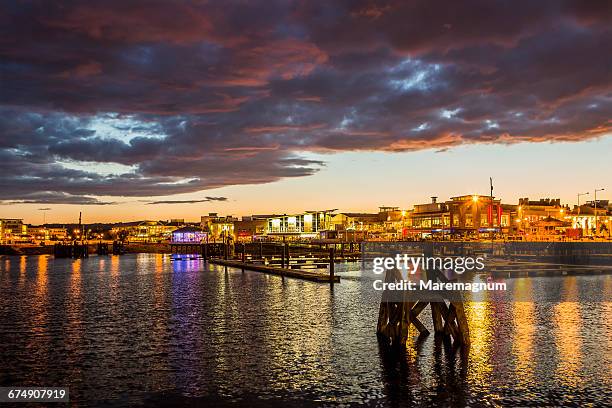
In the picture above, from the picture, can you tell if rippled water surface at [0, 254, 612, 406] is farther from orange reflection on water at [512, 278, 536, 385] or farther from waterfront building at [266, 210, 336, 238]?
waterfront building at [266, 210, 336, 238]

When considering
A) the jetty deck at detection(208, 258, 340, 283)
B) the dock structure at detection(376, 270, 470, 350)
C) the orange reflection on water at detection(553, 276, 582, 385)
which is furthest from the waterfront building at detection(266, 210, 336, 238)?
the dock structure at detection(376, 270, 470, 350)

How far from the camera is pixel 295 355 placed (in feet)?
68.1

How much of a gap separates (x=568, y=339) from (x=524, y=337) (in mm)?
1625

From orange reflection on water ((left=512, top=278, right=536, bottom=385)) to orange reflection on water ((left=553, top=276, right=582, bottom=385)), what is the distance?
934mm

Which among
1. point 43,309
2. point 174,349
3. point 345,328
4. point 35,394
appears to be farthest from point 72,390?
point 43,309

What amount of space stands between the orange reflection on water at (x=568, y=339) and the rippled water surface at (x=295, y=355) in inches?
2.0

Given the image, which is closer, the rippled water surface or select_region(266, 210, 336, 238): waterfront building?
the rippled water surface

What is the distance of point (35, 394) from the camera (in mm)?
16219

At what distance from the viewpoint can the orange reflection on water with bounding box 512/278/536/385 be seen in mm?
17953

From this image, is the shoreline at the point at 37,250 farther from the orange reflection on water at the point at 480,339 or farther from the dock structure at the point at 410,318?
the dock structure at the point at 410,318

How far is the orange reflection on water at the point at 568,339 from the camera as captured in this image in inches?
695

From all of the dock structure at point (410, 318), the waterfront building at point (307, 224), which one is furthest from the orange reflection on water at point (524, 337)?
the waterfront building at point (307, 224)

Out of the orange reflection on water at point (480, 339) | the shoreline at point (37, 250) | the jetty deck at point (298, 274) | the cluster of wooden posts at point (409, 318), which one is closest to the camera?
the orange reflection on water at point (480, 339)

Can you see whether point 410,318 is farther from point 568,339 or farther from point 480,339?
point 568,339
